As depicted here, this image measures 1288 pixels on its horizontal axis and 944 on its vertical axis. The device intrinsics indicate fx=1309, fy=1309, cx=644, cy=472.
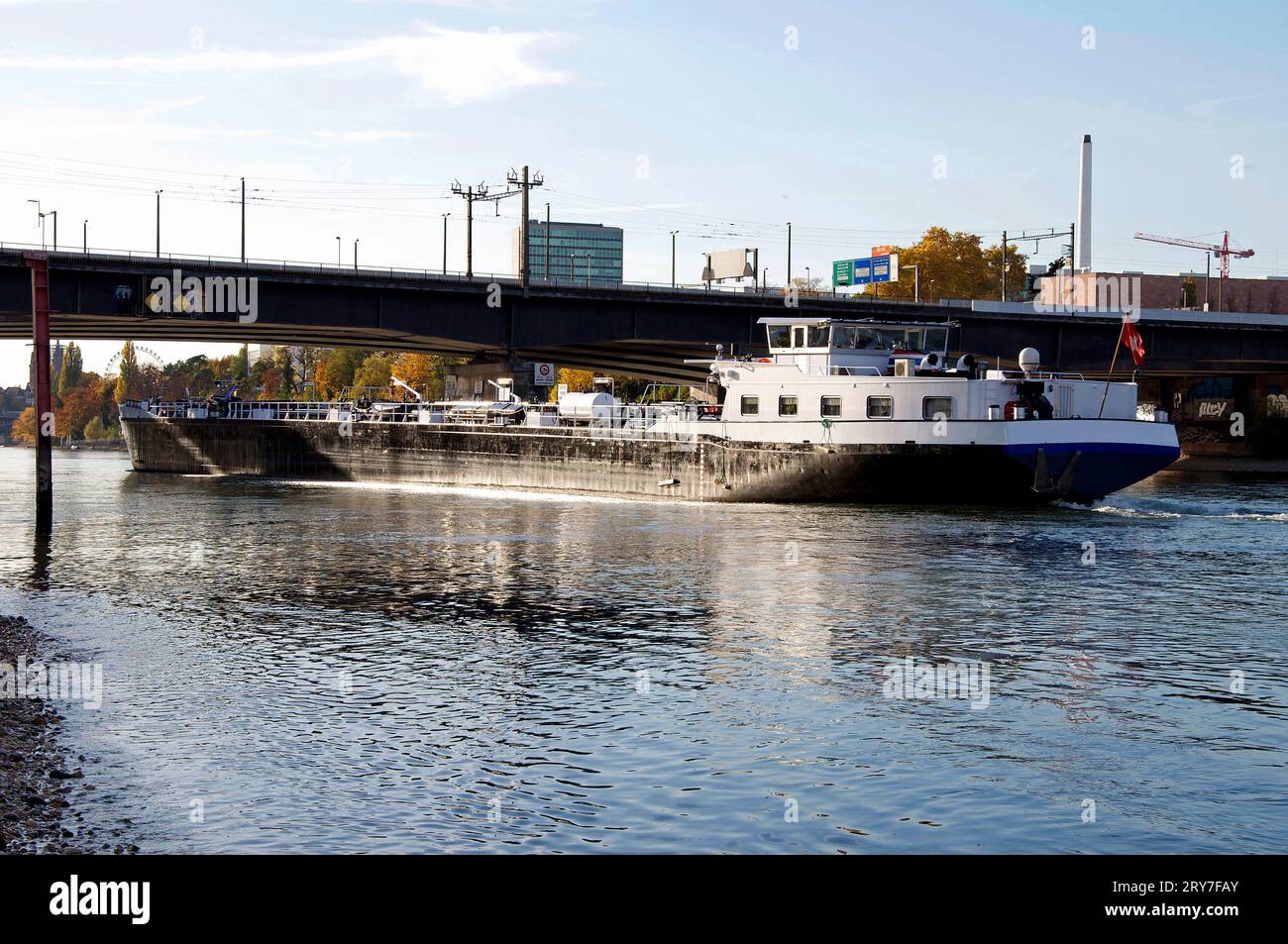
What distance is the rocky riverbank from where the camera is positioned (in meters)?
13.2

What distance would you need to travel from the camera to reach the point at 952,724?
1825 centimetres

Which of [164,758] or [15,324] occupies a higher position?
[15,324]

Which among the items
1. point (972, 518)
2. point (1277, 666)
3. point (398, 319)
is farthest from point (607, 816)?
point (398, 319)

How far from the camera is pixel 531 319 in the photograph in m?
84.8

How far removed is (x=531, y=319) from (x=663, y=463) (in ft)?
80.9

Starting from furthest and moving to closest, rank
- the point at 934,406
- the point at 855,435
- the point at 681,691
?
1. the point at 855,435
2. the point at 934,406
3. the point at 681,691

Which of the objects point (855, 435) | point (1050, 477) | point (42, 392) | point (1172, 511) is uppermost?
point (42, 392)

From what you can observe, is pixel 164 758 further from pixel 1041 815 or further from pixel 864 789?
pixel 1041 815

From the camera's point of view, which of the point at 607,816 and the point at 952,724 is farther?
the point at 952,724

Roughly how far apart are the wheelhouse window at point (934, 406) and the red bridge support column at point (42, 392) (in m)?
32.7

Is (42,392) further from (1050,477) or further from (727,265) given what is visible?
(727,265)

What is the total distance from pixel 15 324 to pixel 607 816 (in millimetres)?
81997

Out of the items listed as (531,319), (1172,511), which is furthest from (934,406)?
(531,319)

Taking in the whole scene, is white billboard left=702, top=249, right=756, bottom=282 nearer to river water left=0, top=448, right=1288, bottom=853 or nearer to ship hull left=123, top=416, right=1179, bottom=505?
ship hull left=123, top=416, right=1179, bottom=505
